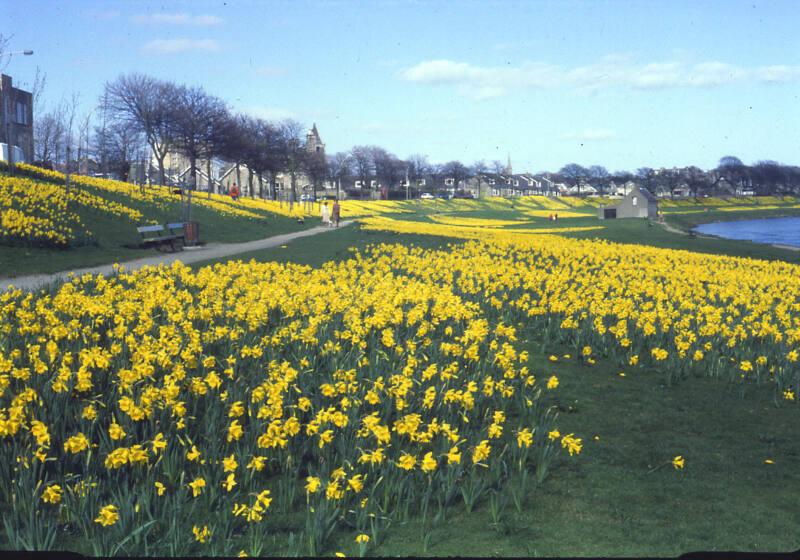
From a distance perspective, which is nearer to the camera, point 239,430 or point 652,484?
point 239,430

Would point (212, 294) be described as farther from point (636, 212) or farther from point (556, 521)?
point (636, 212)

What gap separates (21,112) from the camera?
271 feet

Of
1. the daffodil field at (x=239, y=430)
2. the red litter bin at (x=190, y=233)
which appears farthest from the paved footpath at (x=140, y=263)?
the daffodil field at (x=239, y=430)

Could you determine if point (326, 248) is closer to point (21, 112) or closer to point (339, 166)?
point (21, 112)

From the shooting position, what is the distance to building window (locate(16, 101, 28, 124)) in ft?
267

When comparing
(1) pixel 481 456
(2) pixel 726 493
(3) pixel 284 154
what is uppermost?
(3) pixel 284 154

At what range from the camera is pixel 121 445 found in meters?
6.47

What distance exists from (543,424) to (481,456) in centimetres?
181

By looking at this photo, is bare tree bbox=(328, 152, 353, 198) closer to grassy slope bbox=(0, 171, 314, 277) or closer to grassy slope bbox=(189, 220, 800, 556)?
grassy slope bbox=(0, 171, 314, 277)

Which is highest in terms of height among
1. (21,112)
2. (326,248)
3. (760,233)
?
(21,112)

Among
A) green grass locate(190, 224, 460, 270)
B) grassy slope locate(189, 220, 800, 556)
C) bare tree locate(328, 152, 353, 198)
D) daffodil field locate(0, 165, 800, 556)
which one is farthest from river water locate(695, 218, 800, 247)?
bare tree locate(328, 152, 353, 198)

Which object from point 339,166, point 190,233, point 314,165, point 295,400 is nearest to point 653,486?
point 295,400

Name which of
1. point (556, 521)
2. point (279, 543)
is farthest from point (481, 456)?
point (279, 543)

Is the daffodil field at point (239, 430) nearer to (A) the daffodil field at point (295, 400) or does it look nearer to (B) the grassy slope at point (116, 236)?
(A) the daffodil field at point (295, 400)
